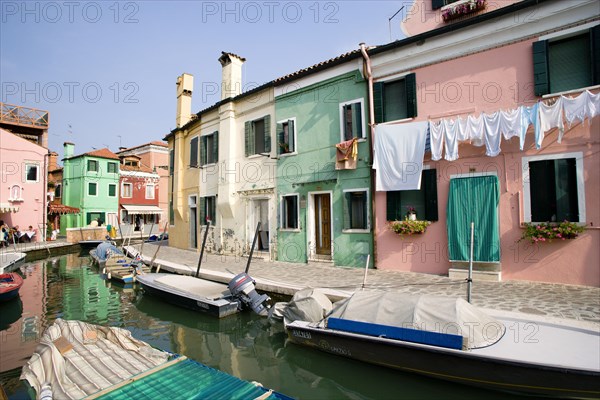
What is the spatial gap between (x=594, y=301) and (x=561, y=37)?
20.7ft

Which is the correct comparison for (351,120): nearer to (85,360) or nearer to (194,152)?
(85,360)

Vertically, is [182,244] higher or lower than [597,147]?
lower

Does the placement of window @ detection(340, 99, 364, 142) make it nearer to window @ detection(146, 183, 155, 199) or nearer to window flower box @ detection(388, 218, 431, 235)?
window flower box @ detection(388, 218, 431, 235)

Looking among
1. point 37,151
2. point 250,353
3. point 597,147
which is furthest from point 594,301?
point 37,151

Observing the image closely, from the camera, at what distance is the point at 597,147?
796 cm

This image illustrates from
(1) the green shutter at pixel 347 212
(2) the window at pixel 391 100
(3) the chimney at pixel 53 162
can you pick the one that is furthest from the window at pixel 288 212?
(3) the chimney at pixel 53 162

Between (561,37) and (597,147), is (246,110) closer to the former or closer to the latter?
(561,37)

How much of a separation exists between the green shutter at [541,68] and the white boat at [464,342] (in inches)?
231

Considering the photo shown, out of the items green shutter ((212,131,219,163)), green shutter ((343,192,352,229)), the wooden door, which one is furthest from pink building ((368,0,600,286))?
green shutter ((212,131,219,163))

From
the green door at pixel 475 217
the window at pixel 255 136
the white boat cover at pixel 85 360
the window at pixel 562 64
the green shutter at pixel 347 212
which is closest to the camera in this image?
the white boat cover at pixel 85 360

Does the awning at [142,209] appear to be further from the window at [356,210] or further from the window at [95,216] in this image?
the window at [356,210]

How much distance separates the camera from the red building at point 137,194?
3656cm

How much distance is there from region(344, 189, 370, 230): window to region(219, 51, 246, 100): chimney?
341 inches

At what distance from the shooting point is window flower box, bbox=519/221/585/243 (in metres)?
7.98
